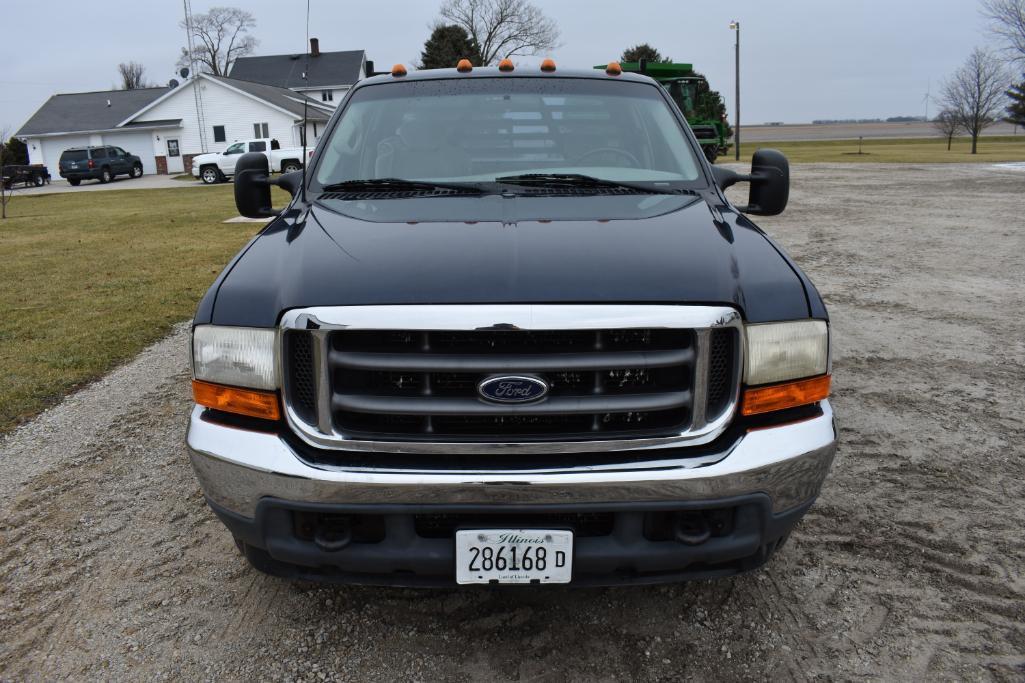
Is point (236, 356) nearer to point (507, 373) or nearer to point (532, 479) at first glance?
point (507, 373)

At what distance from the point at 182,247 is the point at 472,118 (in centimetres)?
1014

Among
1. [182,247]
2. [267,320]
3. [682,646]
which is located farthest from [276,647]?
[182,247]

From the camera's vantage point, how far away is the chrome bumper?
7.10 feet

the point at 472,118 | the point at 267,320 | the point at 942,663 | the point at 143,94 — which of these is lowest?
the point at 942,663

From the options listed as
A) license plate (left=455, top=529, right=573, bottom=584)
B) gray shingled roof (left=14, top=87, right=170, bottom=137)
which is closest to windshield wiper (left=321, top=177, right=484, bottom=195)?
license plate (left=455, top=529, right=573, bottom=584)

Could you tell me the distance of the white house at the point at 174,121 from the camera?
48.7 m

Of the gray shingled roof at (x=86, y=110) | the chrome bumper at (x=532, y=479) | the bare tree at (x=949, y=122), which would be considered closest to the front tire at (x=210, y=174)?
the gray shingled roof at (x=86, y=110)

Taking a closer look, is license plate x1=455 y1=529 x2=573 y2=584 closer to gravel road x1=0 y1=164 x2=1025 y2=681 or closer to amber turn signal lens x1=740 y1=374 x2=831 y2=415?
gravel road x1=0 y1=164 x2=1025 y2=681

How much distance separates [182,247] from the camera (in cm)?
1252

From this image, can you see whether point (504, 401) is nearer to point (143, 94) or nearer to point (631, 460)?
point (631, 460)

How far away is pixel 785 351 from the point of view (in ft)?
7.70

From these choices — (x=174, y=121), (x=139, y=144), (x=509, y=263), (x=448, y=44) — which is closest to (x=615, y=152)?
(x=509, y=263)

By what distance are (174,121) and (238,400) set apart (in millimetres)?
54312

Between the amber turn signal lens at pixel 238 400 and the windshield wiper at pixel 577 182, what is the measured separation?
1473 millimetres
